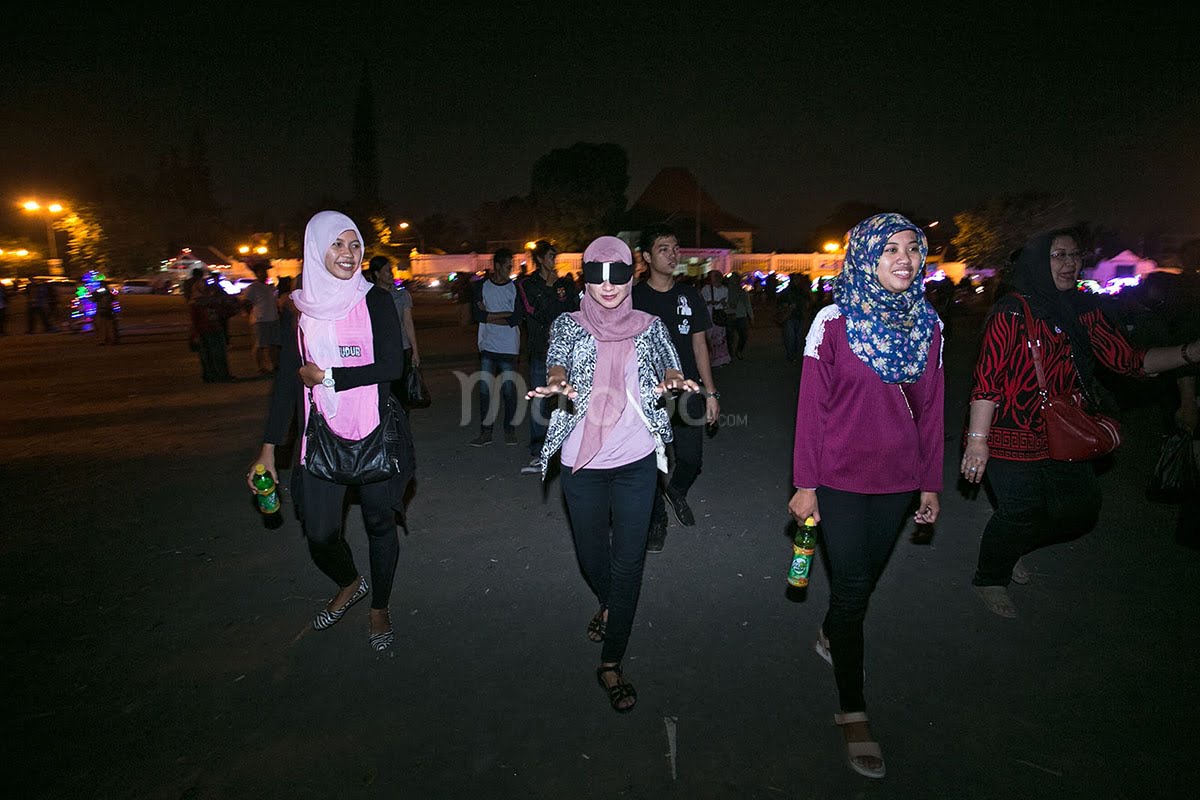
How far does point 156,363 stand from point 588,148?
→ 55171 mm

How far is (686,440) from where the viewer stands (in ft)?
18.2

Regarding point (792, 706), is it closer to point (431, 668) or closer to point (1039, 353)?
point (431, 668)

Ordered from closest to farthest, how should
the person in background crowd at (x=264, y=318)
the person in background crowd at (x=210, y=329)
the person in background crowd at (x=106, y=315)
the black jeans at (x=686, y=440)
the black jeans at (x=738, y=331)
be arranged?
the black jeans at (x=686, y=440) → the person in background crowd at (x=210, y=329) → the person in background crowd at (x=264, y=318) → the black jeans at (x=738, y=331) → the person in background crowd at (x=106, y=315)

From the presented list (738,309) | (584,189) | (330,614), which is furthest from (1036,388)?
(584,189)

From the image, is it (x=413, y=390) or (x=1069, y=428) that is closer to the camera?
(x=1069, y=428)

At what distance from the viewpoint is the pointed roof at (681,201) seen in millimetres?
87106

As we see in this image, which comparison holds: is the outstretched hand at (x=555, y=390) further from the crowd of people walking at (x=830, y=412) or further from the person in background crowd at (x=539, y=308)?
the person in background crowd at (x=539, y=308)

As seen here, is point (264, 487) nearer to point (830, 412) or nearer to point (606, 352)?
point (606, 352)

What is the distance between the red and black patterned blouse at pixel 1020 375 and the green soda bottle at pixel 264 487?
12.4ft

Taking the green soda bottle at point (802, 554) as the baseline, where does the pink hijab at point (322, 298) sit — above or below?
above

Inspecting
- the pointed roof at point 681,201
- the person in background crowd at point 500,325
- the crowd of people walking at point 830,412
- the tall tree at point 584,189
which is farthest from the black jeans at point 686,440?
the pointed roof at point 681,201

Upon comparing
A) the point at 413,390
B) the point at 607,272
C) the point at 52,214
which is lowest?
the point at 413,390

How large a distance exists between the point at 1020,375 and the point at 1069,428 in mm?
360

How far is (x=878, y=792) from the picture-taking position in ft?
9.11
